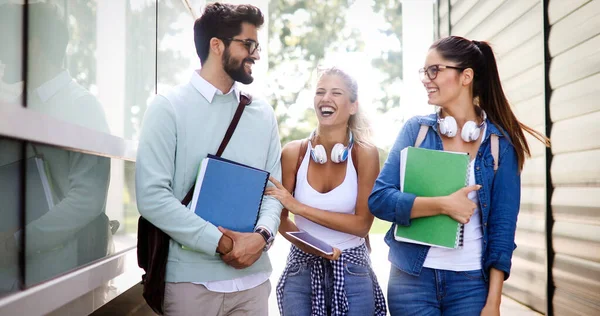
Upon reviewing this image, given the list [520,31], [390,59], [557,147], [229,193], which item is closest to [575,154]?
[557,147]

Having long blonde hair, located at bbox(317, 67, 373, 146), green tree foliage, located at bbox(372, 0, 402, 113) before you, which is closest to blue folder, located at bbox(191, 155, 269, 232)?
long blonde hair, located at bbox(317, 67, 373, 146)

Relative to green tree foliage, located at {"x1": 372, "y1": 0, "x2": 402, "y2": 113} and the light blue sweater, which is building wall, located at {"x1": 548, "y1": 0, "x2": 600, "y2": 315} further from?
green tree foliage, located at {"x1": 372, "y1": 0, "x2": 402, "y2": 113}

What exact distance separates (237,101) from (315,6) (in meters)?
18.2

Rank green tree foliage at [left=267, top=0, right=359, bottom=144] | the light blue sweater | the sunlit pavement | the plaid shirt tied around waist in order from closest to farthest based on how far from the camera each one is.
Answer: the light blue sweater → the plaid shirt tied around waist → the sunlit pavement → green tree foliage at [left=267, top=0, right=359, bottom=144]

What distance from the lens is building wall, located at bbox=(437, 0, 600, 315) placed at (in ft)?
12.5

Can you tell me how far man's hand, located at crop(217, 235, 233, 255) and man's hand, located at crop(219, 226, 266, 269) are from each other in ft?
0.04

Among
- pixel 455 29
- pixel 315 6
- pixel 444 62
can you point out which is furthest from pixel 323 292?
pixel 315 6

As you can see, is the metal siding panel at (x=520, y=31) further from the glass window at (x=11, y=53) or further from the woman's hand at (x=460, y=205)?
the glass window at (x=11, y=53)

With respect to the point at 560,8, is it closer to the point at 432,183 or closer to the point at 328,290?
the point at 432,183

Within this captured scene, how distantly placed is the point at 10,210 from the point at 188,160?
27.8 inches

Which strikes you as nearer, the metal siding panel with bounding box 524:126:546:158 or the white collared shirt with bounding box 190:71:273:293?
the white collared shirt with bounding box 190:71:273:293

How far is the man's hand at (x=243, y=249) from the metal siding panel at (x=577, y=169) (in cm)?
249

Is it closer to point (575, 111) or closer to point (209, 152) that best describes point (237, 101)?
point (209, 152)

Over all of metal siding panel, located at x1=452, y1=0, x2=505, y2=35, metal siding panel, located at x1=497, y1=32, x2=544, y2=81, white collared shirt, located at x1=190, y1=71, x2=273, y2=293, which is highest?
metal siding panel, located at x1=452, y1=0, x2=505, y2=35
